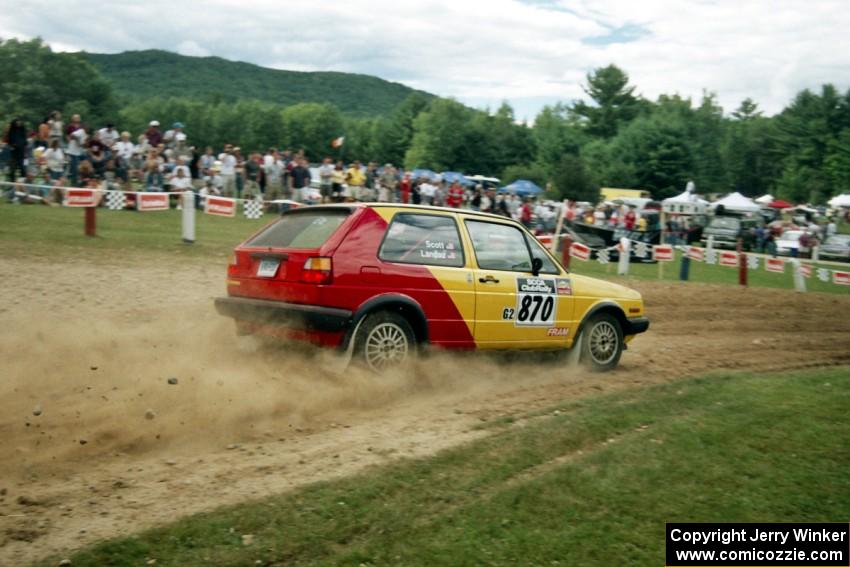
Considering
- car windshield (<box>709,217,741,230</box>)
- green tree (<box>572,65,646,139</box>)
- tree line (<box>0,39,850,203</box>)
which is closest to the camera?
car windshield (<box>709,217,741,230</box>)

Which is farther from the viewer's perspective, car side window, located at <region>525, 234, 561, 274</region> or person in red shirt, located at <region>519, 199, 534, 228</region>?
person in red shirt, located at <region>519, 199, 534, 228</region>

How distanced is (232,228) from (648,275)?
36.5 ft

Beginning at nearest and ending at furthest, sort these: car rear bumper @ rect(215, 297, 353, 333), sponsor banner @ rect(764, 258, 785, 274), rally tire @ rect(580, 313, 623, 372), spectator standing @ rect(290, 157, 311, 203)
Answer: car rear bumper @ rect(215, 297, 353, 333) < rally tire @ rect(580, 313, 623, 372) < sponsor banner @ rect(764, 258, 785, 274) < spectator standing @ rect(290, 157, 311, 203)

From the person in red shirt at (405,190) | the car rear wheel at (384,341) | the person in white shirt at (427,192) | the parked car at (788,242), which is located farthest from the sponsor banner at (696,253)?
the parked car at (788,242)

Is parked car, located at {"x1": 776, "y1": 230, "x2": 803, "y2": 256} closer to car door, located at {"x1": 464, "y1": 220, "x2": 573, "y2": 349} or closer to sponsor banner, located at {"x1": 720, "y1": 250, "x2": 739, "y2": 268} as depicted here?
sponsor banner, located at {"x1": 720, "y1": 250, "x2": 739, "y2": 268}

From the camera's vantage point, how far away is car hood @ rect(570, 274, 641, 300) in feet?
30.4

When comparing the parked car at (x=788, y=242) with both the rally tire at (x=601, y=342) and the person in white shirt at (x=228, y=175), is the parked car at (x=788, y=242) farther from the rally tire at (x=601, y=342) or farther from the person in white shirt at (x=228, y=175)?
the rally tire at (x=601, y=342)

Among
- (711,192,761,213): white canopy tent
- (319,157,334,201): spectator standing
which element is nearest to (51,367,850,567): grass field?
(319,157,334,201): spectator standing

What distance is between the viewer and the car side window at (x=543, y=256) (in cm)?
898

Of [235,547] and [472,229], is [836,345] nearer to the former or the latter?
[472,229]

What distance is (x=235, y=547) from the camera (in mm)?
4031

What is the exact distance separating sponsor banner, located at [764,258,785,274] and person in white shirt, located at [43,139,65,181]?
61.0ft

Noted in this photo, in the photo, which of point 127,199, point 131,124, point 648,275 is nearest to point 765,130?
point 131,124

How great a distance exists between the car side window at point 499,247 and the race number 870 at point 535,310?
315mm
